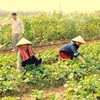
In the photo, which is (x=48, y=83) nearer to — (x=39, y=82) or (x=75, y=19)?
(x=39, y=82)

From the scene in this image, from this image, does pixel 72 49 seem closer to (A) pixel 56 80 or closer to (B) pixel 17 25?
(A) pixel 56 80

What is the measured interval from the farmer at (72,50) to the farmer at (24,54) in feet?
3.11

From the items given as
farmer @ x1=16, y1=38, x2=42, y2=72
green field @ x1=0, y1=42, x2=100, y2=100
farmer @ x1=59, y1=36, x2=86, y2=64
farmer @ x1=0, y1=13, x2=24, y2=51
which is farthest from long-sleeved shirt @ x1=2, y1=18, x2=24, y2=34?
farmer @ x1=16, y1=38, x2=42, y2=72

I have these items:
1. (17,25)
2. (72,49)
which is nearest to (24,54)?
(72,49)

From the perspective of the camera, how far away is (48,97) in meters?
6.29

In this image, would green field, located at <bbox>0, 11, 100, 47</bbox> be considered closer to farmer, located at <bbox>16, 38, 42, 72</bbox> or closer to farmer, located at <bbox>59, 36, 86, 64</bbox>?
farmer, located at <bbox>59, 36, 86, 64</bbox>

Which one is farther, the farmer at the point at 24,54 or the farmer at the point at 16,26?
the farmer at the point at 16,26

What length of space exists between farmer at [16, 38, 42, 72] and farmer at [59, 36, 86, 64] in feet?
3.11

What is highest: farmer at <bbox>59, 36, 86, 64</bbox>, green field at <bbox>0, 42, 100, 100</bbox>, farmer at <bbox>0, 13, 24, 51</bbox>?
farmer at <bbox>0, 13, 24, 51</bbox>

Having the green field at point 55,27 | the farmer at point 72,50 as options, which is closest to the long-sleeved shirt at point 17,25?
the green field at point 55,27

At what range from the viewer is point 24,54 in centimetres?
759

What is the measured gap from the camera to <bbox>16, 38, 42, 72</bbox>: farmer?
750cm

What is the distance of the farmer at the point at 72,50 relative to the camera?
26.4ft

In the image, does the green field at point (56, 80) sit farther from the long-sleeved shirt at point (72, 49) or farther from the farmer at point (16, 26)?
the farmer at point (16, 26)
